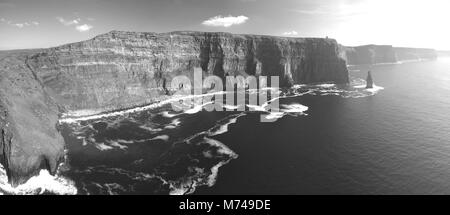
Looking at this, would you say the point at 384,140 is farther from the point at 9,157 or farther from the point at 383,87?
the point at 383,87

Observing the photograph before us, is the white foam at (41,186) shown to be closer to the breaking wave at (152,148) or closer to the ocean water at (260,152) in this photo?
the ocean water at (260,152)

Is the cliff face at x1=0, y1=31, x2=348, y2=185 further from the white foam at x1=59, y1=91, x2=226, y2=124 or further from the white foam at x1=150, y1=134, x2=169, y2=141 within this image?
the white foam at x1=150, y1=134, x2=169, y2=141

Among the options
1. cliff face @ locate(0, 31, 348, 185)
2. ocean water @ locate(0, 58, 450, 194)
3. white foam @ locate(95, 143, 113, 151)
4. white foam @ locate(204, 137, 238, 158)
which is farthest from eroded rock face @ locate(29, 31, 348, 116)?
white foam @ locate(204, 137, 238, 158)

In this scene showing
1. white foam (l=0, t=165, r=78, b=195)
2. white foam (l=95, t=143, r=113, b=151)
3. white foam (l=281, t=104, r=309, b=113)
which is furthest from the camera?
white foam (l=281, t=104, r=309, b=113)

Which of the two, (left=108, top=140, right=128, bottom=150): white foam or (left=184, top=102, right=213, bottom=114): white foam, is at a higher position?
(left=184, top=102, right=213, bottom=114): white foam

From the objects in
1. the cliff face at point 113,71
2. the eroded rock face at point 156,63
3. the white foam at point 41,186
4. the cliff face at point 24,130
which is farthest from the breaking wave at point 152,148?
the eroded rock face at point 156,63
